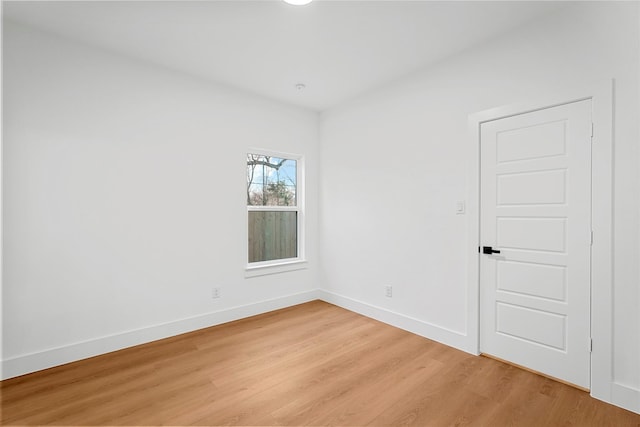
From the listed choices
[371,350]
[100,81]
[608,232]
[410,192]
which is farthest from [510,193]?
[100,81]

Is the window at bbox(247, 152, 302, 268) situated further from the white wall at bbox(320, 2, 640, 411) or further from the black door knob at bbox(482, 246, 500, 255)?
the black door knob at bbox(482, 246, 500, 255)

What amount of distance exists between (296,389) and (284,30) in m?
2.82

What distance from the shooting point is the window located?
3805mm

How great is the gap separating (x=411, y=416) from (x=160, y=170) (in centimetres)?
304

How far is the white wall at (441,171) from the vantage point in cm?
192

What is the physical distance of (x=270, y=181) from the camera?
157 inches

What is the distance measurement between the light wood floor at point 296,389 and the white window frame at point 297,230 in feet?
3.22

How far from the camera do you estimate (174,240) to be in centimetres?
310

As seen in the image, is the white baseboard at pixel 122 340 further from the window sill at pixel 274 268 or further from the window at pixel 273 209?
the window at pixel 273 209

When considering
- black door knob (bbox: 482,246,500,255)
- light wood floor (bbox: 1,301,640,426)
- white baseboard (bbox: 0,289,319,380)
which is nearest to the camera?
light wood floor (bbox: 1,301,640,426)

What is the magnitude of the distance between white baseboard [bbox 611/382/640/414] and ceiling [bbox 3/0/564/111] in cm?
269

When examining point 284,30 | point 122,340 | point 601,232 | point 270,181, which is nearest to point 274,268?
point 270,181

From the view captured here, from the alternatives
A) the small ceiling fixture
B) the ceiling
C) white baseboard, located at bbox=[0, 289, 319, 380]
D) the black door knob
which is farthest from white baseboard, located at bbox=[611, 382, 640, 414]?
the small ceiling fixture

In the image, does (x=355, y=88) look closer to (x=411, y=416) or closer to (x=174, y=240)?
(x=174, y=240)
